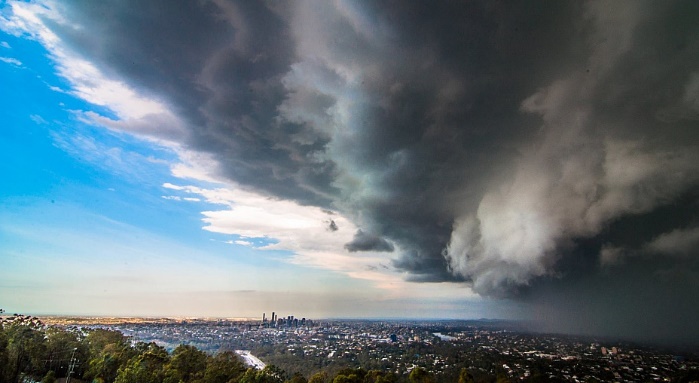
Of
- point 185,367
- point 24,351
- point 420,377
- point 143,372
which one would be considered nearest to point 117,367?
point 185,367

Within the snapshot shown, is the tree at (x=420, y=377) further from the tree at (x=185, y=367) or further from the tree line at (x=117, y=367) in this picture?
the tree at (x=185, y=367)

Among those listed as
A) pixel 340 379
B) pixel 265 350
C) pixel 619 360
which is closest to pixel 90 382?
pixel 340 379

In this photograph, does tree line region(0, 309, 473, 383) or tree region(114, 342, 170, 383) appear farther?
tree line region(0, 309, 473, 383)

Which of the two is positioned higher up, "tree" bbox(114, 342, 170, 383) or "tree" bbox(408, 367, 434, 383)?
"tree" bbox(408, 367, 434, 383)

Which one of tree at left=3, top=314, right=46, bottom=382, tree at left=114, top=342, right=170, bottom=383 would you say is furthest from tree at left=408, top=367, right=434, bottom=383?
tree at left=3, top=314, right=46, bottom=382

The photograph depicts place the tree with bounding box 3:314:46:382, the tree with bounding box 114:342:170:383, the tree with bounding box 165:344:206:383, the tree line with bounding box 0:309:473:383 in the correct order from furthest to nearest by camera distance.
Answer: the tree with bounding box 3:314:46:382, the tree with bounding box 165:344:206:383, the tree line with bounding box 0:309:473:383, the tree with bounding box 114:342:170:383

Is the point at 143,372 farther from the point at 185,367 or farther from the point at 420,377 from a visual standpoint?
the point at 420,377

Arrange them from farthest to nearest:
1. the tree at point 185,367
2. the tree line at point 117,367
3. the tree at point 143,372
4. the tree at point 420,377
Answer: the tree at point 185,367
the tree line at point 117,367
the tree at point 420,377
the tree at point 143,372

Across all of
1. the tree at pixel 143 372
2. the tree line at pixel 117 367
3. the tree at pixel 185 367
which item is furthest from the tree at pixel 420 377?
the tree at pixel 143 372

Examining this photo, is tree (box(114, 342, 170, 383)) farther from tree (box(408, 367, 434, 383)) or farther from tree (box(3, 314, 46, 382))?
tree (box(408, 367, 434, 383))

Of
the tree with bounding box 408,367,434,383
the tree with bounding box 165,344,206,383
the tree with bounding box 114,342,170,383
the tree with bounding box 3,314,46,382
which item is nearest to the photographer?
the tree with bounding box 114,342,170,383

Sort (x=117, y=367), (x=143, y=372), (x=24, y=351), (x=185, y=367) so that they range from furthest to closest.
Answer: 1. (x=117, y=367)
2. (x=185, y=367)
3. (x=24, y=351)
4. (x=143, y=372)

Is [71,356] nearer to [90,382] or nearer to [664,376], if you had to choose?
[90,382]
